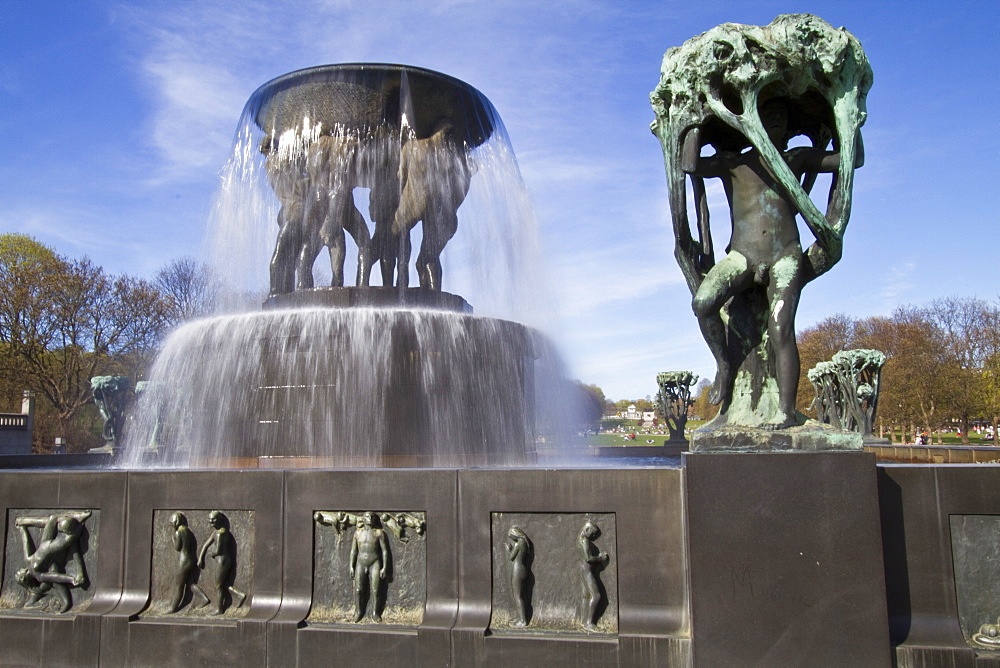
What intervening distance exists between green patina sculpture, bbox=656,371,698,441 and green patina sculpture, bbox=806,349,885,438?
185 inches

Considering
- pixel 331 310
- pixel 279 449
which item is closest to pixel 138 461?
pixel 279 449

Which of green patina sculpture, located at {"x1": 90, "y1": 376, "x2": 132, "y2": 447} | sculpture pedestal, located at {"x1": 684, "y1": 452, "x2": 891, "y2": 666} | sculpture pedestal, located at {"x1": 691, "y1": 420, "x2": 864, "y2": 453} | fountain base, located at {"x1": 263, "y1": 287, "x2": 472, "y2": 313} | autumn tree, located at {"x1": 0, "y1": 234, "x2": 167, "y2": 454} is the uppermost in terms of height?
autumn tree, located at {"x1": 0, "y1": 234, "x2": 167, "y2": 454}

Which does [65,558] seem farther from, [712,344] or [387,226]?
[387,226]

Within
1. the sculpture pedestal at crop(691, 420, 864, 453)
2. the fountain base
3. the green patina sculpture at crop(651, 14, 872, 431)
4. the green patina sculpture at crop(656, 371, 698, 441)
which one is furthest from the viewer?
the green patina sculpture at crop(656, 371, 698, 441)

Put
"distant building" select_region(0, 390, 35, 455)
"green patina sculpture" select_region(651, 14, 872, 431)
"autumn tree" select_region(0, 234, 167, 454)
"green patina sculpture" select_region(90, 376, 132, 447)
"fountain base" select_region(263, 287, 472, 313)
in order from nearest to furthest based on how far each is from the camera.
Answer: "green patina sculpture" select_region(651, 14, 872, 431), "fountain base" select_region(263, 287, 472, 313), "green patina sculpture" select_region(90, 376, 132, 447), "distant building" select_region(0, 390, 35, 455), "autumn tree" select_region(0, 234, 167, 454)

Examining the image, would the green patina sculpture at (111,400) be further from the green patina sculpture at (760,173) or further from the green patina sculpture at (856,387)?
the green patina sculpture at (856,387)

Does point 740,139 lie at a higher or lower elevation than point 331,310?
higher

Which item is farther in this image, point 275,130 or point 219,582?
point 275,130

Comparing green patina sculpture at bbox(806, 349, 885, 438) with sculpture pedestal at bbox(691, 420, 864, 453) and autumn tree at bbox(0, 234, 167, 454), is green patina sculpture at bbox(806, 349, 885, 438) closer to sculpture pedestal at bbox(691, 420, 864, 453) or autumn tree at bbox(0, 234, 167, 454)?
sculpture pedestal at bbox(691, 420, 864, 453)

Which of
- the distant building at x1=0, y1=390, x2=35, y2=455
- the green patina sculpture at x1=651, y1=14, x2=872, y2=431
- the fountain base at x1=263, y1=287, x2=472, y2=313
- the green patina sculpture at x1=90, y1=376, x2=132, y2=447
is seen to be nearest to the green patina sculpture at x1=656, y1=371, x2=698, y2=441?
the fountain base at x1=263, y1=287, x2=472, y2=313

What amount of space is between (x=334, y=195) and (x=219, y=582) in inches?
275

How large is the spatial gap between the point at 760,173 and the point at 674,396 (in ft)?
51.1

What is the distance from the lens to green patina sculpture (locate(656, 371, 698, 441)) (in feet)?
65.9

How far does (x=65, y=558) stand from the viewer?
541cm
